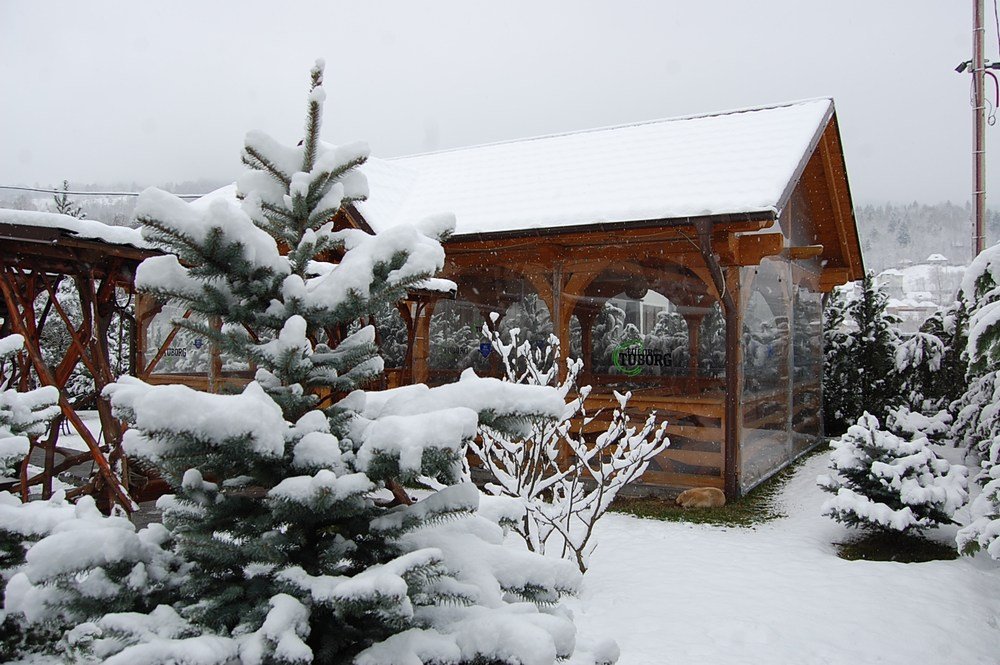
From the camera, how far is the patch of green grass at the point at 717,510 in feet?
26.7

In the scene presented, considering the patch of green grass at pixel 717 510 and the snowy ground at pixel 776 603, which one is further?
the patch of green grass at pixel 717 510

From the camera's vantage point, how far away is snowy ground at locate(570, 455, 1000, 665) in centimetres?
479

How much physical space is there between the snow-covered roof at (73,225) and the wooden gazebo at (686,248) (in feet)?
16.2

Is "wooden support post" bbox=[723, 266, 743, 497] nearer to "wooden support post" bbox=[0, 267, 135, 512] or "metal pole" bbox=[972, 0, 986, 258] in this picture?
"wooden support post" bbox=[0, 267, 135, 512]

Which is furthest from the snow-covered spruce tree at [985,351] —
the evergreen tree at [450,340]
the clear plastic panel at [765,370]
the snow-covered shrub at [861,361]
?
the snow-covered shrub at [861,361]

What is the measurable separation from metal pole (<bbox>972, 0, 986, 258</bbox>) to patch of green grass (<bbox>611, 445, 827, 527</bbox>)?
8.40 m

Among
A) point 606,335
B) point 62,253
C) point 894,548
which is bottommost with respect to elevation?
point 894,548

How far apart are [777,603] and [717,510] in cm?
295

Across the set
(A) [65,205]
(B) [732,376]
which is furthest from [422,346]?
(A) [65,205]

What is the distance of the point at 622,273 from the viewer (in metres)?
11.6

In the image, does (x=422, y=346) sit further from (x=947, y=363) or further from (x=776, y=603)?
(x=947, y=363)

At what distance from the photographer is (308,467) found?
1704mm

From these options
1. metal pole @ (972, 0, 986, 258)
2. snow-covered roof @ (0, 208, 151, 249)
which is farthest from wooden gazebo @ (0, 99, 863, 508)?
metal pole @ (972, 0, 986, 258)

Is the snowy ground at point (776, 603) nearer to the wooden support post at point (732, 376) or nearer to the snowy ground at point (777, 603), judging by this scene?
the snowy ground at point (777, 603)
